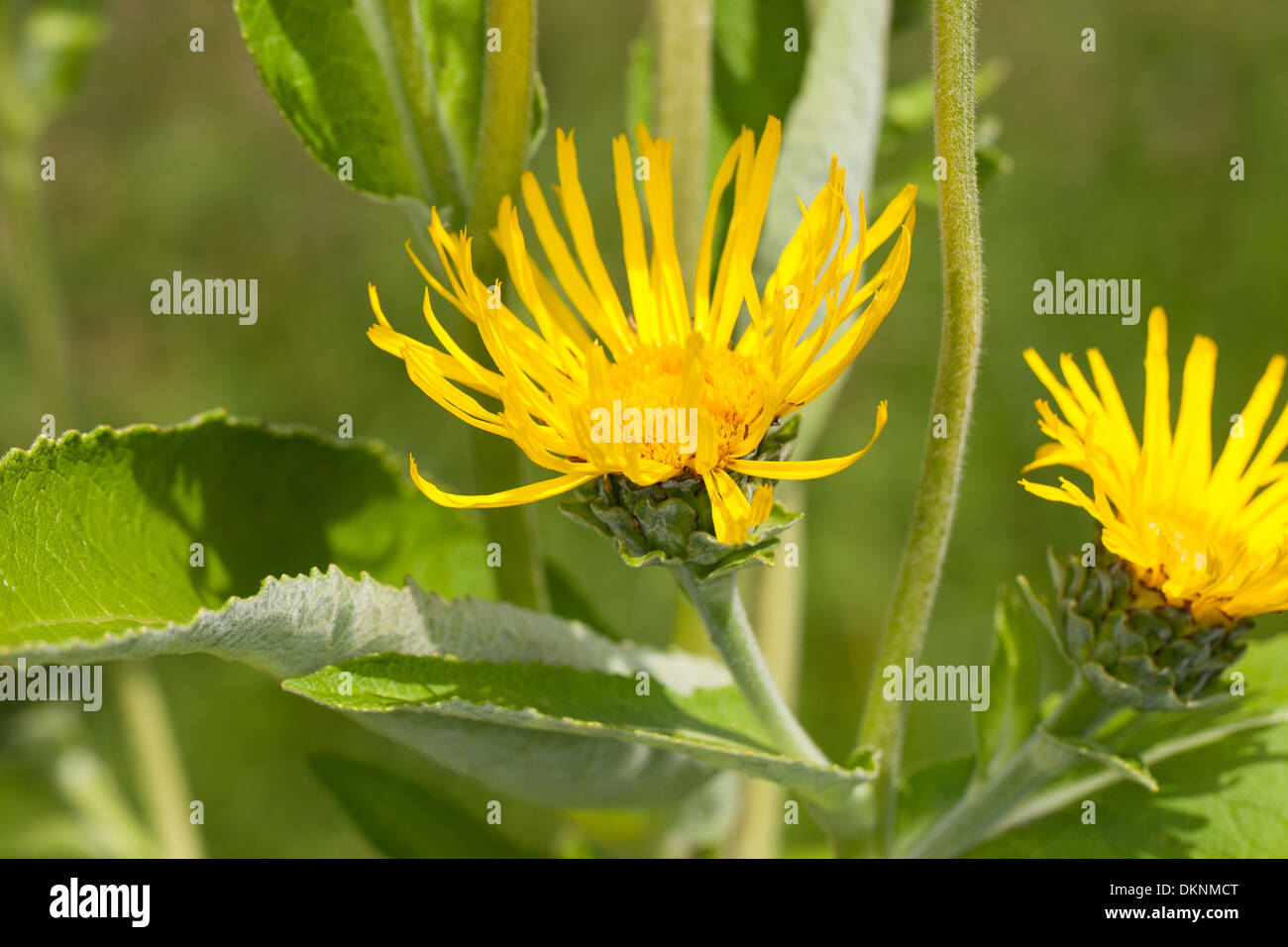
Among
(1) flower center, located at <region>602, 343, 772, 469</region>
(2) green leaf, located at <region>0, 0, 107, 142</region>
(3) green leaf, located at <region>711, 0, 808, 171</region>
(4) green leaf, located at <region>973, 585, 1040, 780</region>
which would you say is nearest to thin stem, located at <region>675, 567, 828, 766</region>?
(1) flower center, located at <region>602, 343, 772, 469</region>

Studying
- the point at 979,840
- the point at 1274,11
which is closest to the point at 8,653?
the point at 979,840

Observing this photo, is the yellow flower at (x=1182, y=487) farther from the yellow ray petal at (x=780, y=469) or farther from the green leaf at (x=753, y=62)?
the green leaf at (x=753, y=62)

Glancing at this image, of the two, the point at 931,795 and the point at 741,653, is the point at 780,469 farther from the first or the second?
the point at 931,795

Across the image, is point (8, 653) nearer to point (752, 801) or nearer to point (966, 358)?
point (966, 358)

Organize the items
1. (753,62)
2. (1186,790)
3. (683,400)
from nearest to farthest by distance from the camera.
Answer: (683,400) → (1186,790) → (753,62)

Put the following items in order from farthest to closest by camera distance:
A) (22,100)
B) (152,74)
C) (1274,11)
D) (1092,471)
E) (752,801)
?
(152,74) < (1274,11) < (22,100) < (752,801) < (1092,471)

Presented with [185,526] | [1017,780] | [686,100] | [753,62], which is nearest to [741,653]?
[1017,780]
